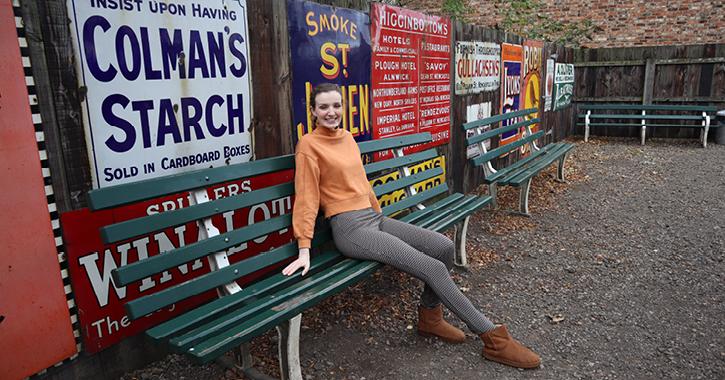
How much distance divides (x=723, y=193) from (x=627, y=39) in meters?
9.05

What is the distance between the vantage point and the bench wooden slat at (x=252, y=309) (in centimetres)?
188

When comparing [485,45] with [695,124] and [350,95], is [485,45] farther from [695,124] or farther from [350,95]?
[695,124]

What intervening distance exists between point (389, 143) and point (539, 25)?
1304 centimetres

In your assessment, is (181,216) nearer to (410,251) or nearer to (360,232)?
(360,232)

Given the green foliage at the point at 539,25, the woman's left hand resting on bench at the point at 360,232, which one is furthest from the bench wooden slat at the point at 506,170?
the green foliage at the point at 539,25

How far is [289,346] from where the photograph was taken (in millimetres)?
2271

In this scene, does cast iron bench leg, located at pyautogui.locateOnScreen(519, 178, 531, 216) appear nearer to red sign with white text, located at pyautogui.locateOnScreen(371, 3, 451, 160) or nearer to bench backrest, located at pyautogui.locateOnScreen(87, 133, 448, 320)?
red sign with white text, located at pyautogui.locateOnScreen(371, 3, 451, 160)

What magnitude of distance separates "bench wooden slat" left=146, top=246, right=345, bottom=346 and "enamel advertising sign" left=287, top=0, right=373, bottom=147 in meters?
1.22


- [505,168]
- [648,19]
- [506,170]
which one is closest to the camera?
[506,170]

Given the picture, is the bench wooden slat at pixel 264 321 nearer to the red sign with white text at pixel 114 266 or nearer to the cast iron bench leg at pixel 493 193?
the red sign with white text at pixel 114 266

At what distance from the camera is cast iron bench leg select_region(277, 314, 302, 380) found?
223cm

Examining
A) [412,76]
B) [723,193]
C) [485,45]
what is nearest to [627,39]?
[723,193]

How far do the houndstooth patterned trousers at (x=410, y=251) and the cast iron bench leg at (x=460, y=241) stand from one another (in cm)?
93

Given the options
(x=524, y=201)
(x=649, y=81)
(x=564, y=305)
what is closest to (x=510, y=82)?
(x=524, y=201)
